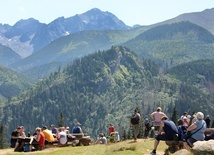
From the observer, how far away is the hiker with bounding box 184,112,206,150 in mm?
18906

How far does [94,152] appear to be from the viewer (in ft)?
82.0

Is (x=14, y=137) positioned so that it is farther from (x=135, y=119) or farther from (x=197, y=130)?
(x=197, y=130)

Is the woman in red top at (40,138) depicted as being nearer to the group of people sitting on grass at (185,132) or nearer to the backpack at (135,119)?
the backpack at (135,119)

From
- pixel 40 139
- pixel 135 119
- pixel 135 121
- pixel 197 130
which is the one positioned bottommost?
pixel 40 139

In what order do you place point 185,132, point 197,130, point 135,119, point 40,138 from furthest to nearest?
point 135,119
point 40,138
point 185,132
point 197,130

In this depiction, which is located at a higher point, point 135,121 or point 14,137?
point 135,121

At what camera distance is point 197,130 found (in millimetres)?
19109

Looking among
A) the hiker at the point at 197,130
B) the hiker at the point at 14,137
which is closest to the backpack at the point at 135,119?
the hiker at the point at 197,130

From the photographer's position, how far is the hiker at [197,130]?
18906 millimetres

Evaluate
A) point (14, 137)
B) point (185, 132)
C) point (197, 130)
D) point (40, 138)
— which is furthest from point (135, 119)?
point (14, 137)

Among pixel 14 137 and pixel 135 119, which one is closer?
pixel 135 119

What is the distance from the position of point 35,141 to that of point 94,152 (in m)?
6.92

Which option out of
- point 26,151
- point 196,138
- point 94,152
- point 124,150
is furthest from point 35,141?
point 196,138

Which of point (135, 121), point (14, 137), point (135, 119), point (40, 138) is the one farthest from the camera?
point (14, 137)
